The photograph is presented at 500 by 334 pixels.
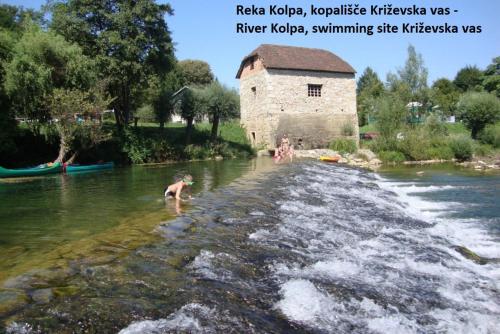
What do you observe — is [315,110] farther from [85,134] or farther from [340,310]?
[340,310]

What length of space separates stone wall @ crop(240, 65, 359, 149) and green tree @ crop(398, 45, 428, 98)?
→ 33.0 feet

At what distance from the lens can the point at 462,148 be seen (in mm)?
30750

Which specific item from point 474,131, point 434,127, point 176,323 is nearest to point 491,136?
point 474,131

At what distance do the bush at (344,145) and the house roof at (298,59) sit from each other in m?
6.48

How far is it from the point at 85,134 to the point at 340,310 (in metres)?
19.7

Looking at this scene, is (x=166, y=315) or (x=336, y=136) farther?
(x=336, y=136)

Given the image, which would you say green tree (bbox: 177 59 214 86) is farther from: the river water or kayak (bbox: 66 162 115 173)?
the river water

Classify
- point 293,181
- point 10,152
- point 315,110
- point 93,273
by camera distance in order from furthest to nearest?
point 315,110 < point 10,152 < point 293,181 < point 93,273

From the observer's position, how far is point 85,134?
21.7 meters

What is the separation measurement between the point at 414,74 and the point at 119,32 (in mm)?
31361

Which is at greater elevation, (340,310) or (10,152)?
(10,152)

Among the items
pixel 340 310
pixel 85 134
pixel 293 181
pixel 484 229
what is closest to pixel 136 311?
pixel 340 310

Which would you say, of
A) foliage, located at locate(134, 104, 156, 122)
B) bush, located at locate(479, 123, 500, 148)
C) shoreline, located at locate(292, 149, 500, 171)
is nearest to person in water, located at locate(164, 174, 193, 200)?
shoreline, located at locate(292, 149, 500, 171)

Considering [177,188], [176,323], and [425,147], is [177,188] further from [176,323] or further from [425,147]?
[425,147]
